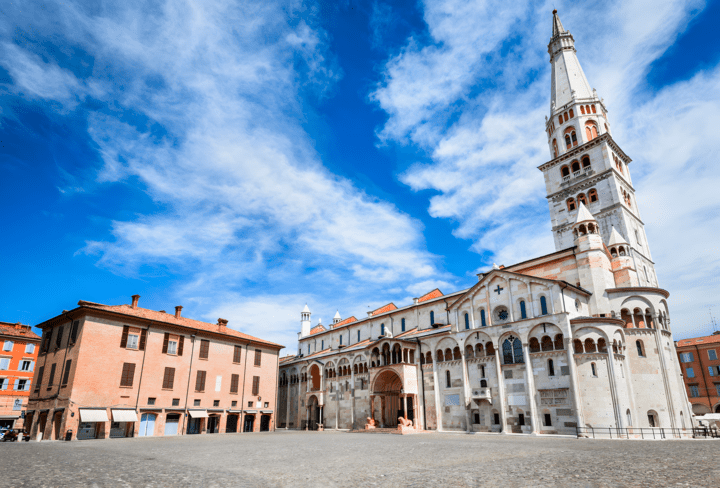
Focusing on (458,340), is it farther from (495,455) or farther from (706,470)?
(706,470)

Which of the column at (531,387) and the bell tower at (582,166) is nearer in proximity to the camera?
the column at (531,387)

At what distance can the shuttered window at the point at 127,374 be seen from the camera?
35.5 metres

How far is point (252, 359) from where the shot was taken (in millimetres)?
47031

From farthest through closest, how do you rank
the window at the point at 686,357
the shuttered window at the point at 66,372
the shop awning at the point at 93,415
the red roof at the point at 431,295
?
the window at the point at 686,357
the red roof at the point at 431,295
the shuttered window at the point at 66,372
the shop awning at the point at 93,415

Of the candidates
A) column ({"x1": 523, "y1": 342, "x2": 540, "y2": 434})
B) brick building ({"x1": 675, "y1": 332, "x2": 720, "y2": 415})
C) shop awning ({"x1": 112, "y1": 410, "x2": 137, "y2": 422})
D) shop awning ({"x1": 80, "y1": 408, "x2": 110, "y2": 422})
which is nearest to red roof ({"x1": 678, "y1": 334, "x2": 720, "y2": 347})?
brick building ({"x1": 675, "y1": 332, "x2": 720, "y2": 415})

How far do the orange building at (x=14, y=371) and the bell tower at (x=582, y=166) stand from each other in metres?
67.0

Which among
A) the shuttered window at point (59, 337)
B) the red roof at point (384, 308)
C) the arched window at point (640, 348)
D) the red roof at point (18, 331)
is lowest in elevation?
the arched window at point (640, 348)

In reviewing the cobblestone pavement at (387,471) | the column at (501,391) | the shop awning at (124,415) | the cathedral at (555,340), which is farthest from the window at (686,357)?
the shop awning at (124,415)

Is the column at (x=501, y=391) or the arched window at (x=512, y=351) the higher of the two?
the arched window at (x=512, y=351)

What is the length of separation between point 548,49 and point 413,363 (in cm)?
4721

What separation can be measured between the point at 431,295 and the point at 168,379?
1184 inches

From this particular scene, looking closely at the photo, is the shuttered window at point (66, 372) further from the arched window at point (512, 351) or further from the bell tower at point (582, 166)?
the bell tower at point (582, 166)

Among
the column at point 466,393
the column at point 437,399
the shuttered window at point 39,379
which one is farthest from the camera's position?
the column at point 437,399

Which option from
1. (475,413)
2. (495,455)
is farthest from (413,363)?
(495,455)
